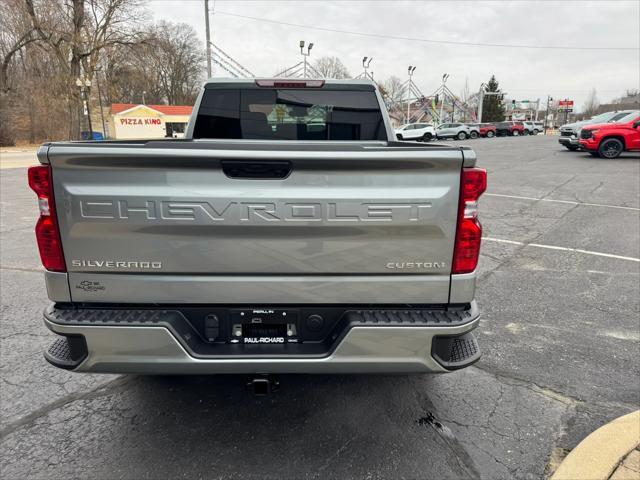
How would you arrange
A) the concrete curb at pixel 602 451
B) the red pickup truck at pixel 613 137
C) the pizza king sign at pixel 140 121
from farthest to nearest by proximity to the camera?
the pizza king sign at pixel 140 121 → the red pickup truck at pixel 613 137 → the concrete curb at pixel 602 451

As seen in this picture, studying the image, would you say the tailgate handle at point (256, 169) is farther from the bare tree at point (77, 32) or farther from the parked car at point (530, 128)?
the parked car at point (530, 128)

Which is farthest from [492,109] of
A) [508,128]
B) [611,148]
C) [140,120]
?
[611,148]

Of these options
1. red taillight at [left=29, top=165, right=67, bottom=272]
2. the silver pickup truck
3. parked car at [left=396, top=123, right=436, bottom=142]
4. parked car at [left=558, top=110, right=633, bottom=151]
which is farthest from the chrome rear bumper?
parked car at [left=396, top=123, right=436, bottom=142]

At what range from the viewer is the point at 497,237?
762 cm

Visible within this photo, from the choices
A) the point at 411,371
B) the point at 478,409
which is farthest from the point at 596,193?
the point at 411,371

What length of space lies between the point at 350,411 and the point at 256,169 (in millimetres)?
1784

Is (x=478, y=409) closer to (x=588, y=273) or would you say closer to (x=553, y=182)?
(x=588, y=273)

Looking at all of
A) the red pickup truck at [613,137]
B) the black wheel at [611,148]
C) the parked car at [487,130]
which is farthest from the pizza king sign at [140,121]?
the black wheel at [611,148]

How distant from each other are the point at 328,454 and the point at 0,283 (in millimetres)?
4895

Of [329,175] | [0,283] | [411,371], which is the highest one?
[329,175]

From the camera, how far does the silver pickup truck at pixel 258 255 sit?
2.12m

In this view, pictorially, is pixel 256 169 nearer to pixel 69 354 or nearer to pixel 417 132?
pixel 69 354

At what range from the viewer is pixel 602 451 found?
251 cm

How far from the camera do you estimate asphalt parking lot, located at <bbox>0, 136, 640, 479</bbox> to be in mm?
2490
